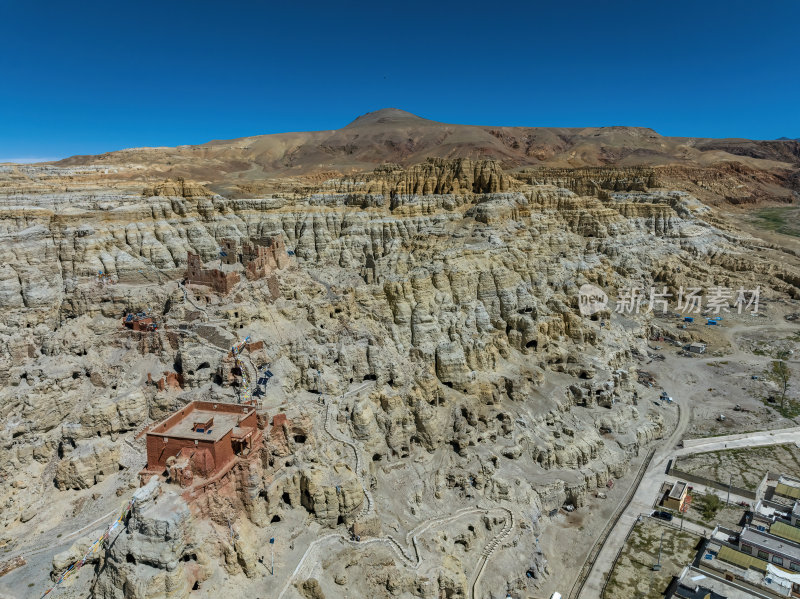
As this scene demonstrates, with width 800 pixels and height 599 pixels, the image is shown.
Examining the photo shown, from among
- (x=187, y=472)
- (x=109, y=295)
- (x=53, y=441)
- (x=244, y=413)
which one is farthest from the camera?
(x=109, y=295)

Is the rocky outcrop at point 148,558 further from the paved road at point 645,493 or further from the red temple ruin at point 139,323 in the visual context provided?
the paved road at point 645,493

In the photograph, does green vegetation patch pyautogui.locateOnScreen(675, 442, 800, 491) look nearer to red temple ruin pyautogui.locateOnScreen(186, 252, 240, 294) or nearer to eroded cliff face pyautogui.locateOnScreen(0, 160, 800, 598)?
eroded cliff face pyautogui.locateOnScreen(0, 160, 800, 598)

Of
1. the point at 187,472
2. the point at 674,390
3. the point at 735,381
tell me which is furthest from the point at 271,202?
the point at 735,381

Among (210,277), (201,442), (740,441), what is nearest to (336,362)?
(210,277)

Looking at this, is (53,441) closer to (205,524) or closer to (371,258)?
(205,524)

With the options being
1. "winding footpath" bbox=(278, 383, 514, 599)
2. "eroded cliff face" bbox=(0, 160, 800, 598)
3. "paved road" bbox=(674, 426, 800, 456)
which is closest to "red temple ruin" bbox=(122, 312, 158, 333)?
"eroded cliff face" bbox=(0, 160, 800, 598)

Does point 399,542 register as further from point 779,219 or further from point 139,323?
point 779,219
